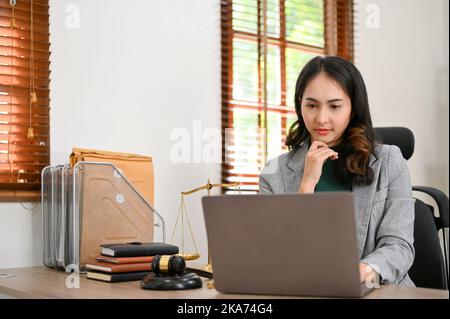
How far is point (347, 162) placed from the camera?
2016mm

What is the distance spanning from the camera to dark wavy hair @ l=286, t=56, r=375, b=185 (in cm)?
201

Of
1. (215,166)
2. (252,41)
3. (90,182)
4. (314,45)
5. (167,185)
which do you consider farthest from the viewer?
(314,45)

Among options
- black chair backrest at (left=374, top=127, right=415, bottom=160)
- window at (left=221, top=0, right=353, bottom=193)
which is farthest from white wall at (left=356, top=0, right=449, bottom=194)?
black chair backrest at (left=374, top=127, right=415, bottom=160)

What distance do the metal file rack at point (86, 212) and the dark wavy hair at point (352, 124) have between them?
0.67 metres

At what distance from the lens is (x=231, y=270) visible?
146cm

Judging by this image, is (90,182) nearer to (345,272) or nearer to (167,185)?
(167,185)

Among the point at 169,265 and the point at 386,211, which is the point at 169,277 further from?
the point at 386,211

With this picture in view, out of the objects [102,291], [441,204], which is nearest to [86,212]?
[102,291]

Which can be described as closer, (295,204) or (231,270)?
(295,204)

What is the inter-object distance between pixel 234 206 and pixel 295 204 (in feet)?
0.46

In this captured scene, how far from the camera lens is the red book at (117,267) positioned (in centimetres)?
183

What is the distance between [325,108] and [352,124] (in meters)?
0.13
